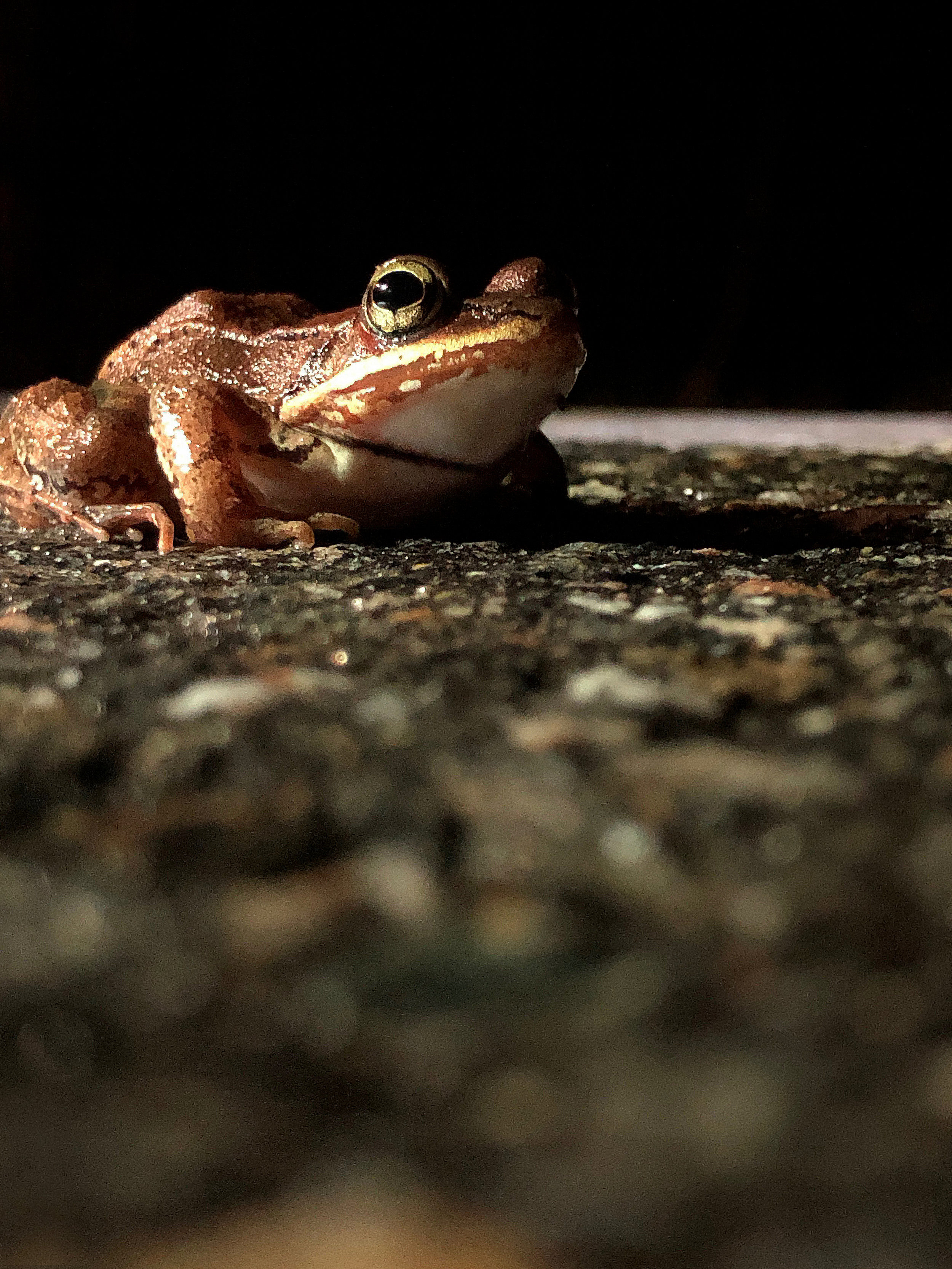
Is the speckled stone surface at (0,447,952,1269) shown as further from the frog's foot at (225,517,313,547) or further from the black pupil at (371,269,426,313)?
the black pupil at (371,269,426,313)

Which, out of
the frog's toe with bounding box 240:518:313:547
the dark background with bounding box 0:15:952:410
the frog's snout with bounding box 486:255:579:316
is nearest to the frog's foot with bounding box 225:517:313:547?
the frog's toe with bounding box 240:518:313:547

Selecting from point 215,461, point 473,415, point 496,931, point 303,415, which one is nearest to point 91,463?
point 215,461

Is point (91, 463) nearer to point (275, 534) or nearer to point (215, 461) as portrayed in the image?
point (215, 461)

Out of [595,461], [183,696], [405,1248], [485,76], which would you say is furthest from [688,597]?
[485,76]

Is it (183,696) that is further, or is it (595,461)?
(595,461)

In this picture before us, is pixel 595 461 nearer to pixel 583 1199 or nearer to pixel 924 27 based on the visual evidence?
pixel 583 1199
